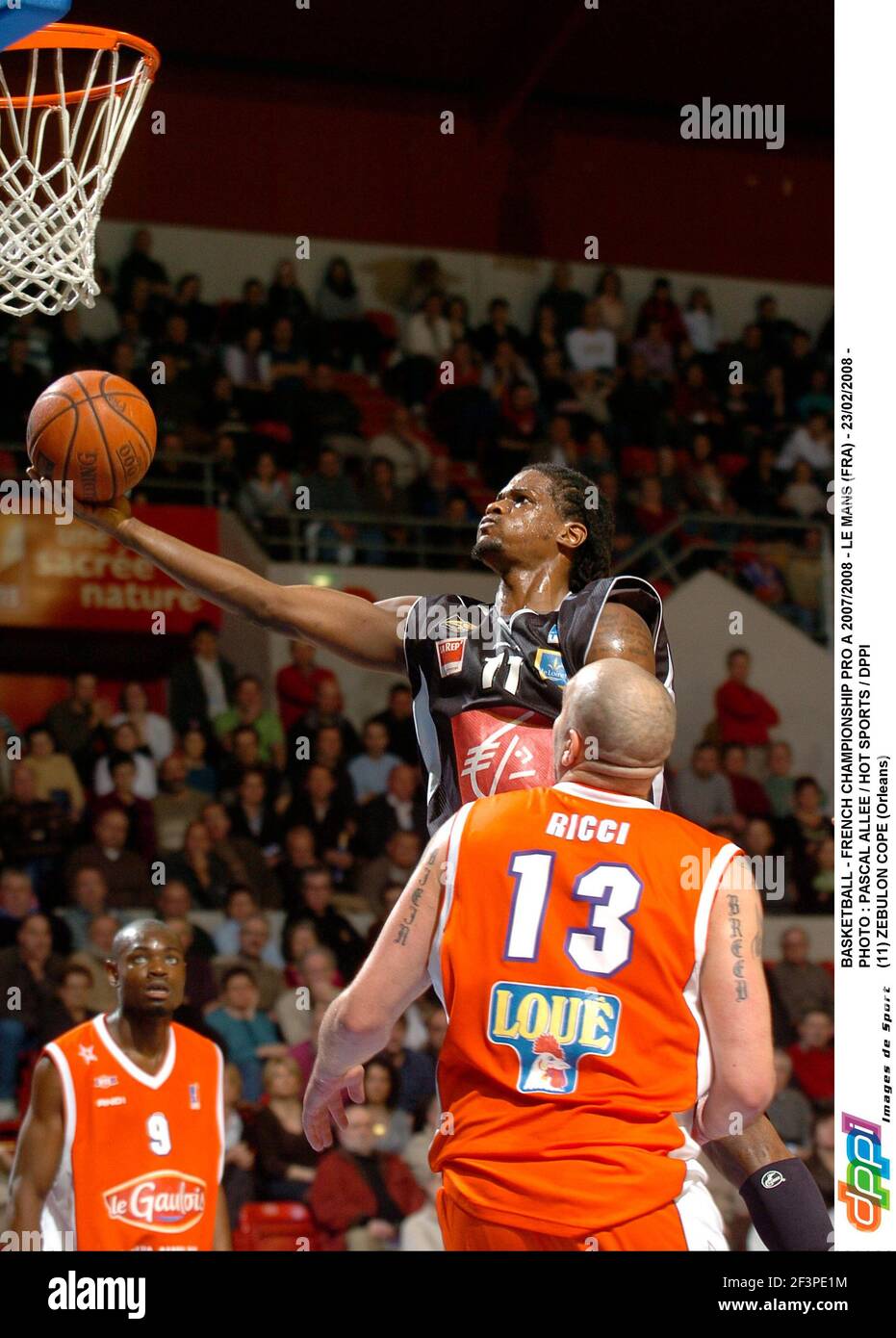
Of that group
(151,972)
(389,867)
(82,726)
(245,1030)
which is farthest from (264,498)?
(151,972)

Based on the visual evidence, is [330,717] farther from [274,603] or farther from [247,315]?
[274,603]

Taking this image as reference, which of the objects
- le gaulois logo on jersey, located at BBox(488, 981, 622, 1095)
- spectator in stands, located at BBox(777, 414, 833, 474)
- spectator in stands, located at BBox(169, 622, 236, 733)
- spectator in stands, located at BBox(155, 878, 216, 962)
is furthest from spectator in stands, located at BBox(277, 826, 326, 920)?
le gaulois logo on jersey, located at BBox(488, 981, 622, 1095)

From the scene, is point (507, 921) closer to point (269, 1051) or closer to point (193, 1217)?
point (193, 1217)

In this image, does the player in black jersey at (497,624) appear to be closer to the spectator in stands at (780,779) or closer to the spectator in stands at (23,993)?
the spectator in stands at (23,993)

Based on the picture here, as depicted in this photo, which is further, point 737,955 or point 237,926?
point 237,926

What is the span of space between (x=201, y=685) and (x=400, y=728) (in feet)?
4.18

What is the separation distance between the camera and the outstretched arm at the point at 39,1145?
5547 mm

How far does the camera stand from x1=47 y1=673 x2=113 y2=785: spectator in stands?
33.3ft

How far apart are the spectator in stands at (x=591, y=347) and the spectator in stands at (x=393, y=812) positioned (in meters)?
4.64

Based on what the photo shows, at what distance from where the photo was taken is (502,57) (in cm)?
1427

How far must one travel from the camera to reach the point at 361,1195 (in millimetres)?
8164
